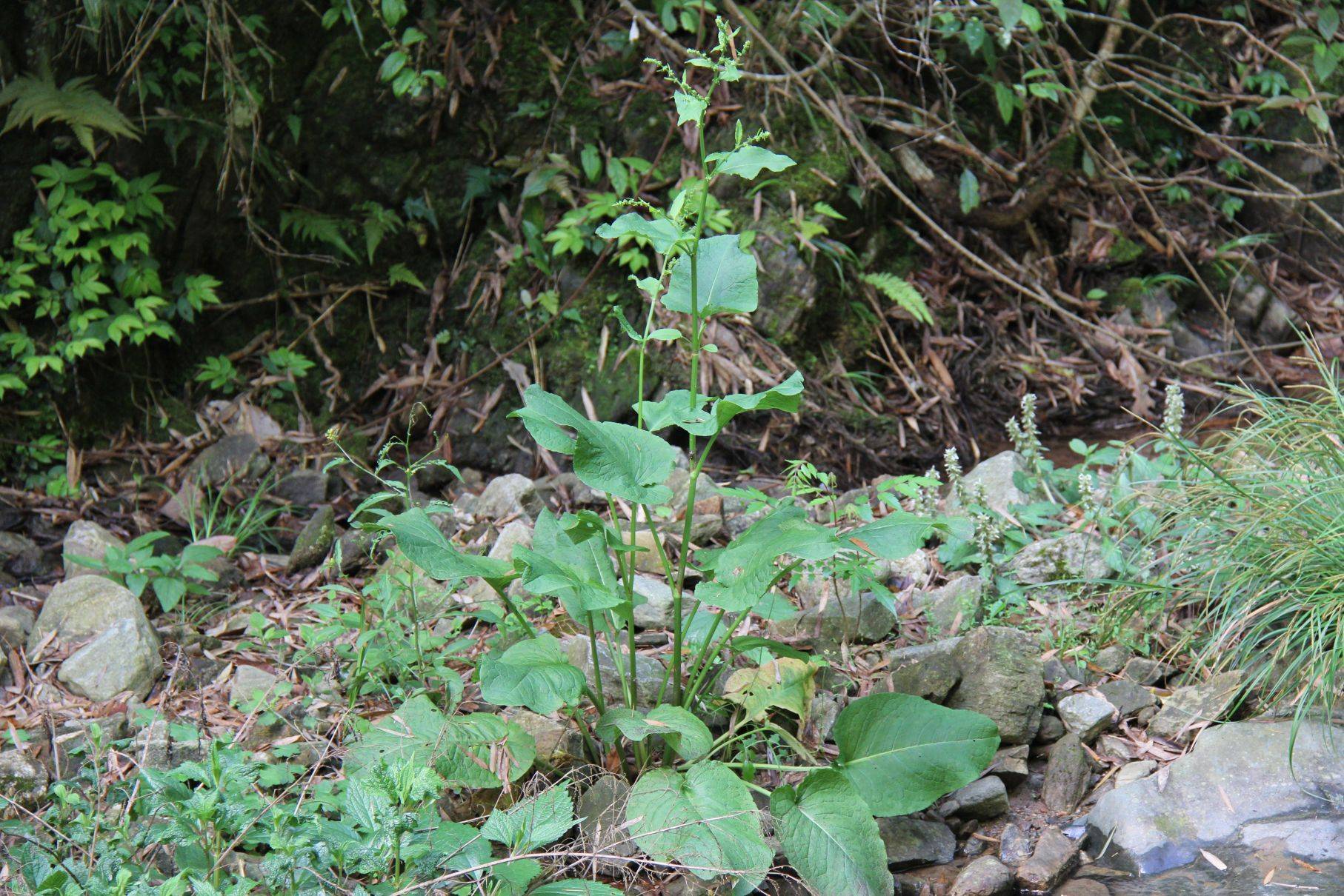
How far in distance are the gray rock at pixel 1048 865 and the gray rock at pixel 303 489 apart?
314 centimetres

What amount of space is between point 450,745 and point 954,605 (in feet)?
5.50

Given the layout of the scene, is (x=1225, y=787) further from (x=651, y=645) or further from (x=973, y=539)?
(x=651, y=645)

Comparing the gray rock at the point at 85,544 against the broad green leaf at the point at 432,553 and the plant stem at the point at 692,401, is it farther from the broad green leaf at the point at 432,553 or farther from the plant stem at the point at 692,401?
the plant stem at the point at 692,401

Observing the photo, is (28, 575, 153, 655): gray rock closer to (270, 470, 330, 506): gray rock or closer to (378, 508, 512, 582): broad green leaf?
(270, 470, 330, 506): gray rock

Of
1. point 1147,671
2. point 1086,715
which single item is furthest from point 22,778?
point 1147,671

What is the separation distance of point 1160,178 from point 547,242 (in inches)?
146

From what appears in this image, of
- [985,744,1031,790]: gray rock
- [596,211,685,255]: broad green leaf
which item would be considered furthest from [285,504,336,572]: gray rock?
[985,744,1031,790]: gray rock

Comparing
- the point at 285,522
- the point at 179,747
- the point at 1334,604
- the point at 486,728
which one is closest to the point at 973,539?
the point at 1334,604

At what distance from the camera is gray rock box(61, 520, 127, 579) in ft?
11.6

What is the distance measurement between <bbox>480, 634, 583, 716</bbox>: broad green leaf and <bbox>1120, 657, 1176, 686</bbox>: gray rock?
1.69 metres

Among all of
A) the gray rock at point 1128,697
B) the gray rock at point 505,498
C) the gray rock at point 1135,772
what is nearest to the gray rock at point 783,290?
the gray rock at point 505,498

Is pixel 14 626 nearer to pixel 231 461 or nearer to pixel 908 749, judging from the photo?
pixel 231 461

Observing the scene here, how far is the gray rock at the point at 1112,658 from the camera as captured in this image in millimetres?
2928

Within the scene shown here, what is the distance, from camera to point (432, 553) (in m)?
2.18
